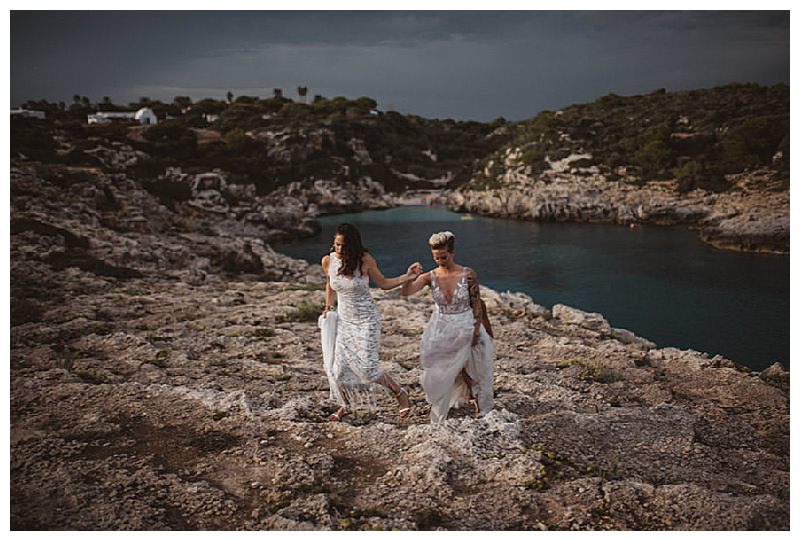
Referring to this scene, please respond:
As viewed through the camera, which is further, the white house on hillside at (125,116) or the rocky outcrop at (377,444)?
the white house on hillside at (125,116)

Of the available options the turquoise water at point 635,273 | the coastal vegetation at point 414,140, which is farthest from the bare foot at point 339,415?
the coastal vegetation at point 414,140

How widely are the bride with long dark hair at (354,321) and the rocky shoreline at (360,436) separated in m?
0.29

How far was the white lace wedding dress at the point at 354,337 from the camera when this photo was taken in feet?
17.0

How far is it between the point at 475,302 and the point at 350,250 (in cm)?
126

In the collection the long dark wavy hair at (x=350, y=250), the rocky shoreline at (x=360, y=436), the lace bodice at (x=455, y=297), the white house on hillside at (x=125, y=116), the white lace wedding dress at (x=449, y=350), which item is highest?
the white house on hillside at (x=125, y=116)

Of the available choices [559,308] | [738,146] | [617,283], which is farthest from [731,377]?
[738,146]

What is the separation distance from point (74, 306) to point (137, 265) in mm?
5357

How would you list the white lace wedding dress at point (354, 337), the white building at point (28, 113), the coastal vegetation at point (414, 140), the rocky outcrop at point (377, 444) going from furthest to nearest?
1. the white building at point (28, 113)
2. the coastal vegetation at point (414, 140)
3. the white lace wedding dress at point (354, 337)
4. the rocky outcrop at point (377, 444)

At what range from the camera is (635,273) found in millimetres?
26672

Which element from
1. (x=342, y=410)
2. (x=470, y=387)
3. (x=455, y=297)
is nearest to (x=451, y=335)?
(x=455, y=297)

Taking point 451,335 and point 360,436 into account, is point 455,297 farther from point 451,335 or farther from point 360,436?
point 360,436

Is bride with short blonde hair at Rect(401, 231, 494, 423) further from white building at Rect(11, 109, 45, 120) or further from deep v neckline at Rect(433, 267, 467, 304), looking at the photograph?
white building at Rect(11, 109, 45, 120)

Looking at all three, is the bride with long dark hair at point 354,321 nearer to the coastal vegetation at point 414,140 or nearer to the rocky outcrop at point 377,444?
the rocky outcrop at point 377,444

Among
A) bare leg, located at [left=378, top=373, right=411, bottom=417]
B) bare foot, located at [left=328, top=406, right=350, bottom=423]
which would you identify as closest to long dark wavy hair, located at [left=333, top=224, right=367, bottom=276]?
bare leg, located at [left=378, top=373, right=411, bottom=417]
